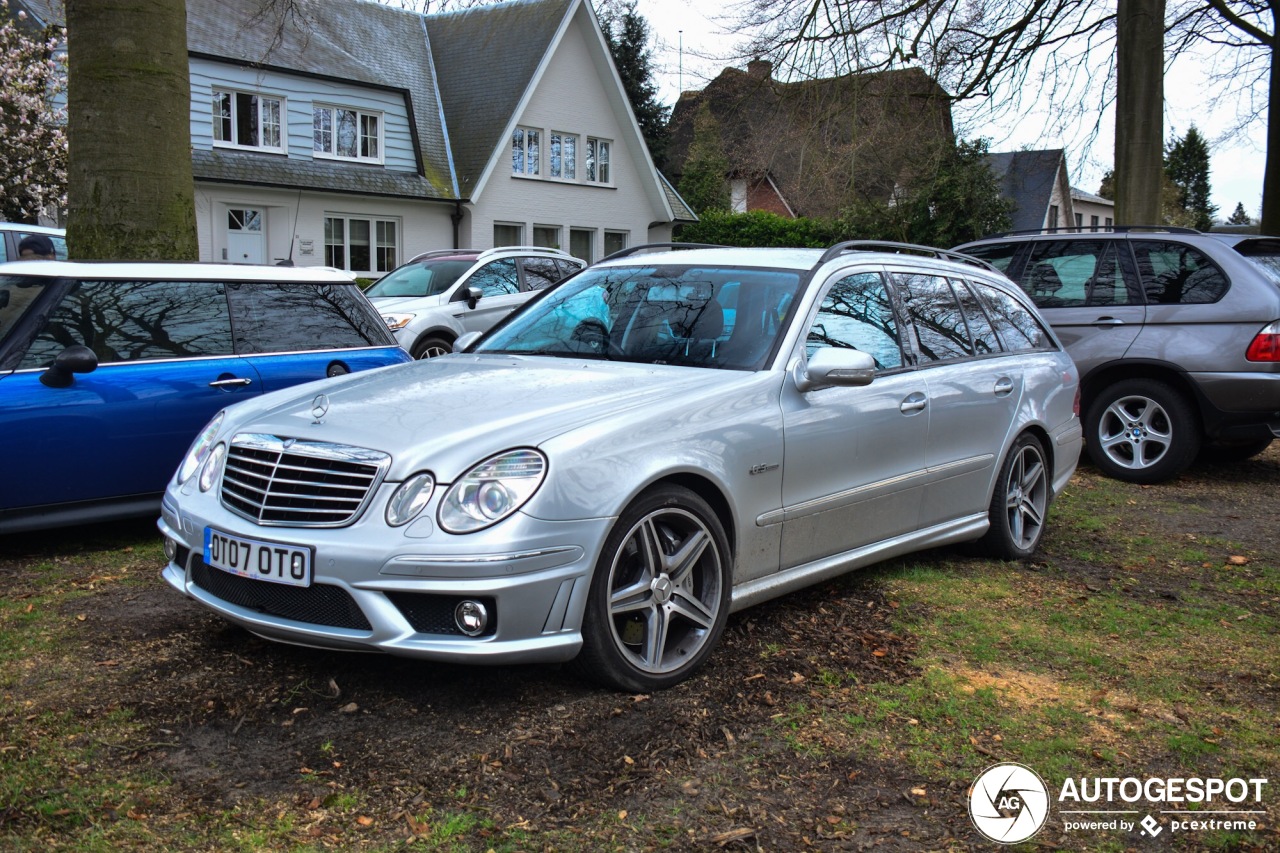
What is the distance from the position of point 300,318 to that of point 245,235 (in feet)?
65.4

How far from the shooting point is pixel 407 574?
356 centimetres

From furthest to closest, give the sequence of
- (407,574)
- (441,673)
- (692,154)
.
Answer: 1. (692,154)
2. (441,673)
3. (407,574)

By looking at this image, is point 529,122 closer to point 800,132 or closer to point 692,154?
point 692,154

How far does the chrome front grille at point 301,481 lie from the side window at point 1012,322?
3915 mm

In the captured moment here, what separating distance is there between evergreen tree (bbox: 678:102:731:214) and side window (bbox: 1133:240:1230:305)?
103 ft

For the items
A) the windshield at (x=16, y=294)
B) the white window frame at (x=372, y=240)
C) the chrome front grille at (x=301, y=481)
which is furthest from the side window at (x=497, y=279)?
the white window frame at (x=372, y=240)

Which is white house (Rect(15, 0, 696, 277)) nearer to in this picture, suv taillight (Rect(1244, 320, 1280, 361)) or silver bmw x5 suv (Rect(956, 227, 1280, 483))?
silver bmw x5 suv (Rect(956, 227, 1280, 483))

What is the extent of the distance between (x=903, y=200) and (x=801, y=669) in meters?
28.5

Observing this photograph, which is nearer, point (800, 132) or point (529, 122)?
point (800, 132)

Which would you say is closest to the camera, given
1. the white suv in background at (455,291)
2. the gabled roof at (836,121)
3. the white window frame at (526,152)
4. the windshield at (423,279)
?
the white suv in background at (455,291)

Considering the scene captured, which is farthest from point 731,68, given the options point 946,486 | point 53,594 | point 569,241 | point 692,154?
point 692,154

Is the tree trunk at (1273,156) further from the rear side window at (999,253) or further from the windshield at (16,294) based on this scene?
the windshield at (16,294)

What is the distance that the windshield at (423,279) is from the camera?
14.0m

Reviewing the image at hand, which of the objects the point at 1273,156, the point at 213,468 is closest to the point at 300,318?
the point at 213,468
